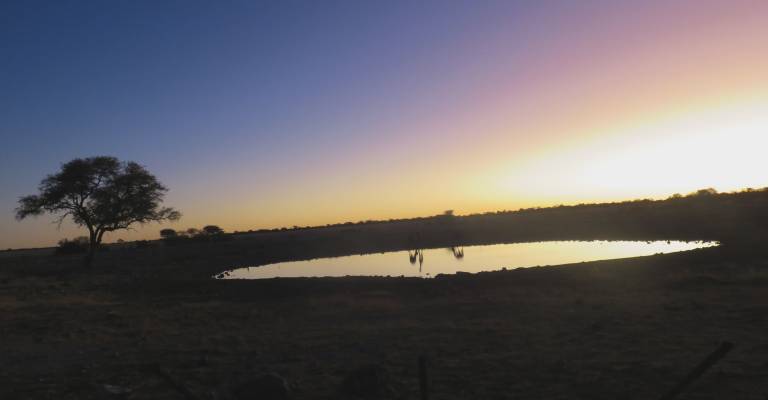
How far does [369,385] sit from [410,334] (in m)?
4.84

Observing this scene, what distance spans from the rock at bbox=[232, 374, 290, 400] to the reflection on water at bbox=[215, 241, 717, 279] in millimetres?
21910

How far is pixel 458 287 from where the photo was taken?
21797mm

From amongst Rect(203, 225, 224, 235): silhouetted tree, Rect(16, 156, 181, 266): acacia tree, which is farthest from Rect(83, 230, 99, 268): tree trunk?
Rect(203, 225, 224, 235): silhouetted tree

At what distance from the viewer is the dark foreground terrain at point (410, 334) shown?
971 cm

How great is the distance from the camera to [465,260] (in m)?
39.2

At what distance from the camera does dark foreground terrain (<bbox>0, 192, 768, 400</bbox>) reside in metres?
9.71

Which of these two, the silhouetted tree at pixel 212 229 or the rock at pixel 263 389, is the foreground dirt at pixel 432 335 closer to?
the rock at pixel 263 389

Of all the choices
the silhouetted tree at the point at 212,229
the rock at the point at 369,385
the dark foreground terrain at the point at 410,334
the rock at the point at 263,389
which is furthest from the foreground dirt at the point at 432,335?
the silhouetted tree at the point at 212,229

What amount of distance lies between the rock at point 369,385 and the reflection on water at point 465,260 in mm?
21268

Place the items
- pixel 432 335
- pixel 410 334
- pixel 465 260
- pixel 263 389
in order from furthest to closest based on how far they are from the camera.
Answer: pixel 465 260 → pixel 410 334 → pixel 432 335 → pixel 263 389

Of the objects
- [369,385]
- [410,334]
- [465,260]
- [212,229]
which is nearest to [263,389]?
[369,385]

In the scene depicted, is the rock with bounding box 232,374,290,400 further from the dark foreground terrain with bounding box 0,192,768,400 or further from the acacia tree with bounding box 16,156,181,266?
the acacia tree with bounding box 16,156,181,266

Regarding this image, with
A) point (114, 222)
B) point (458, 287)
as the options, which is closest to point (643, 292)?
point (458, 287)

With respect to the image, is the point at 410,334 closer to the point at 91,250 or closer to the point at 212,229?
the point at 91,250
